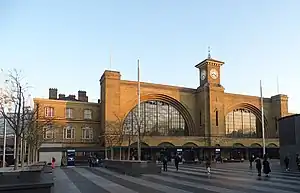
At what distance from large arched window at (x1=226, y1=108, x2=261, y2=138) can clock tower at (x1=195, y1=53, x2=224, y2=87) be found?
1004 centimetres

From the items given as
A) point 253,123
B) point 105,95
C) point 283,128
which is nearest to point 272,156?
point 253,123

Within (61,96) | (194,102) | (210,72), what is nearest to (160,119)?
(194,102)

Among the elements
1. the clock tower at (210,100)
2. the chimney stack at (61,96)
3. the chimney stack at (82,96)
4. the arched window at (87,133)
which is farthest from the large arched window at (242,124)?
the chimney stack at (61,96)

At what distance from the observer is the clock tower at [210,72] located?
86.2m

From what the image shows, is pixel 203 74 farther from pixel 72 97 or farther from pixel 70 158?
pixel 70 158

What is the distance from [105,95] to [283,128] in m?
41.6

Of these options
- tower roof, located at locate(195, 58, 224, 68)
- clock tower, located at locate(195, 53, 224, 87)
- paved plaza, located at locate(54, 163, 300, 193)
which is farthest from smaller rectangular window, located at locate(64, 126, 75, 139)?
paved plaza, located at locate(54, 163, 300, 193)

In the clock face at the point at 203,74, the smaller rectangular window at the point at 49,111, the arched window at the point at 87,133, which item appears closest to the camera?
Result: the smaller rectangular window at the point at 49,111

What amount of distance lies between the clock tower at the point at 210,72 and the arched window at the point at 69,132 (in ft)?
106

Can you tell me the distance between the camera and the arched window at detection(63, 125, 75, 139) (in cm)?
7688

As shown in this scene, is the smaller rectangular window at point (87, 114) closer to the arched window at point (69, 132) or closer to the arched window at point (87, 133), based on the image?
the arched window at point (87, 133)

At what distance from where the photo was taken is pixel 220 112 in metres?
84.6

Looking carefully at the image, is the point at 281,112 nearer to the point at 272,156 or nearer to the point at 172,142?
the point at 272,156

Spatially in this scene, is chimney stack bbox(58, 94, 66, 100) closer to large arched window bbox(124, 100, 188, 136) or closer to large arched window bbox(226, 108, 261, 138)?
large arched window bbox(124, 100, 188, 136)
